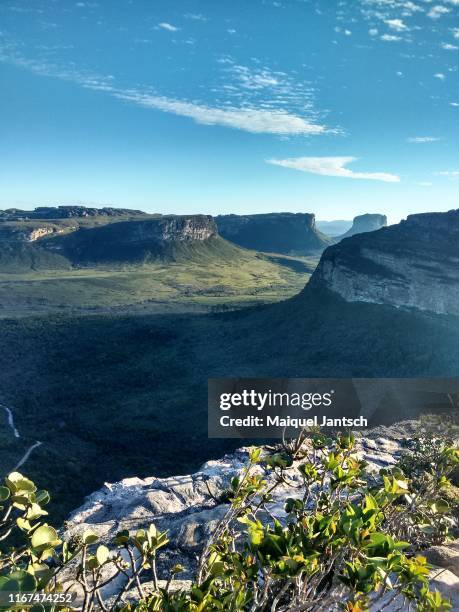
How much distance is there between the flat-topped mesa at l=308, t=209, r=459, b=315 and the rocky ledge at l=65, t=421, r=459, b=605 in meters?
37.8

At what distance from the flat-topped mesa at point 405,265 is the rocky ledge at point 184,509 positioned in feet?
124

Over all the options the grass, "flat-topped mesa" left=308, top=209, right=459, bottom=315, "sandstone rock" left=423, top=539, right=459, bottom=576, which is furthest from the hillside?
the grass

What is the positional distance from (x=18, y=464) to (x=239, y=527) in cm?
3312

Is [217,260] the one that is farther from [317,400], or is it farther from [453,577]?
[453,577]

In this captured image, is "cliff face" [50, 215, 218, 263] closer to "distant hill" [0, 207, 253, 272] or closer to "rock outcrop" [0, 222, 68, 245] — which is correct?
"distant hill" [0, 207, 253, 272]

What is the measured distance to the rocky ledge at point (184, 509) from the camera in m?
9.58

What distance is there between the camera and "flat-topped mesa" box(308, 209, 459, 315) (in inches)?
2057

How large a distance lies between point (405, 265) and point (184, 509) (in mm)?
50079

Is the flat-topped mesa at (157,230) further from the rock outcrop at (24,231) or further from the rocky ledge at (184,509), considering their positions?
the rocky ledge at (184,509)

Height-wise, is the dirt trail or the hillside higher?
the hillside

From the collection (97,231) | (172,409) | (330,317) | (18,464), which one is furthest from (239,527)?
(97,231)

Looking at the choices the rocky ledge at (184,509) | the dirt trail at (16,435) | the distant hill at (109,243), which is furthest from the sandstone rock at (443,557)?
the distant hill at (109,243)

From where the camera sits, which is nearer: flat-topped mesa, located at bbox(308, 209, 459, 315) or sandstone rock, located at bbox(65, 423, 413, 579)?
sandstone rock, located at bbox(65, 423, 413, 579)

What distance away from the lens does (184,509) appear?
1356 centimetres
